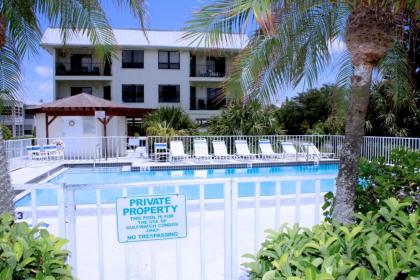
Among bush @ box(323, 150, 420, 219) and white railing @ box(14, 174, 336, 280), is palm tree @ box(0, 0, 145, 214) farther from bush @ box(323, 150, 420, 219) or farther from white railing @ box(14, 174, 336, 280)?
bush @ box(323, 150, 420, 219)

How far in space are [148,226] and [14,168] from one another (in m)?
11.6

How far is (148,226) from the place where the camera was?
3330mm

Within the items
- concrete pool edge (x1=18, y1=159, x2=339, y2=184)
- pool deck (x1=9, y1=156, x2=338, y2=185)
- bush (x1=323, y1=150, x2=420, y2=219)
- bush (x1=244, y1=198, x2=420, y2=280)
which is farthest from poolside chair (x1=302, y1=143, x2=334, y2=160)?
bush (x1=244, y1=198, x2=420, y2=280)

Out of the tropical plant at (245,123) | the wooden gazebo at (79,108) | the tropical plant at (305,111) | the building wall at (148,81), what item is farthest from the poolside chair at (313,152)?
the building wall at (148,81)

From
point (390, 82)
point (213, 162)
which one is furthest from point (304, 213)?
point (213, 162)

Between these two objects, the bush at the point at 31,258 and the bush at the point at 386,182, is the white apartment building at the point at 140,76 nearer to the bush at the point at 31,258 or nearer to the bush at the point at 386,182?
the bush at the point at 386,182

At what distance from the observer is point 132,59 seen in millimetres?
28469

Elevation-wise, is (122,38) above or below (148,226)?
above

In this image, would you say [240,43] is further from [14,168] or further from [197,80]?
[197,80]

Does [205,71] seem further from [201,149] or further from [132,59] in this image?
[201,149]

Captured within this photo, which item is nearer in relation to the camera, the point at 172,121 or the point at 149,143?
the point at 149,143

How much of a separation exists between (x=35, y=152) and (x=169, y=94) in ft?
48.3

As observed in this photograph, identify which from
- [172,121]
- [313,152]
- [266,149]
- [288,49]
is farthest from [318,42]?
[172,121]

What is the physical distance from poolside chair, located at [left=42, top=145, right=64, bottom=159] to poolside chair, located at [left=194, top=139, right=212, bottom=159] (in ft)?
18.9
